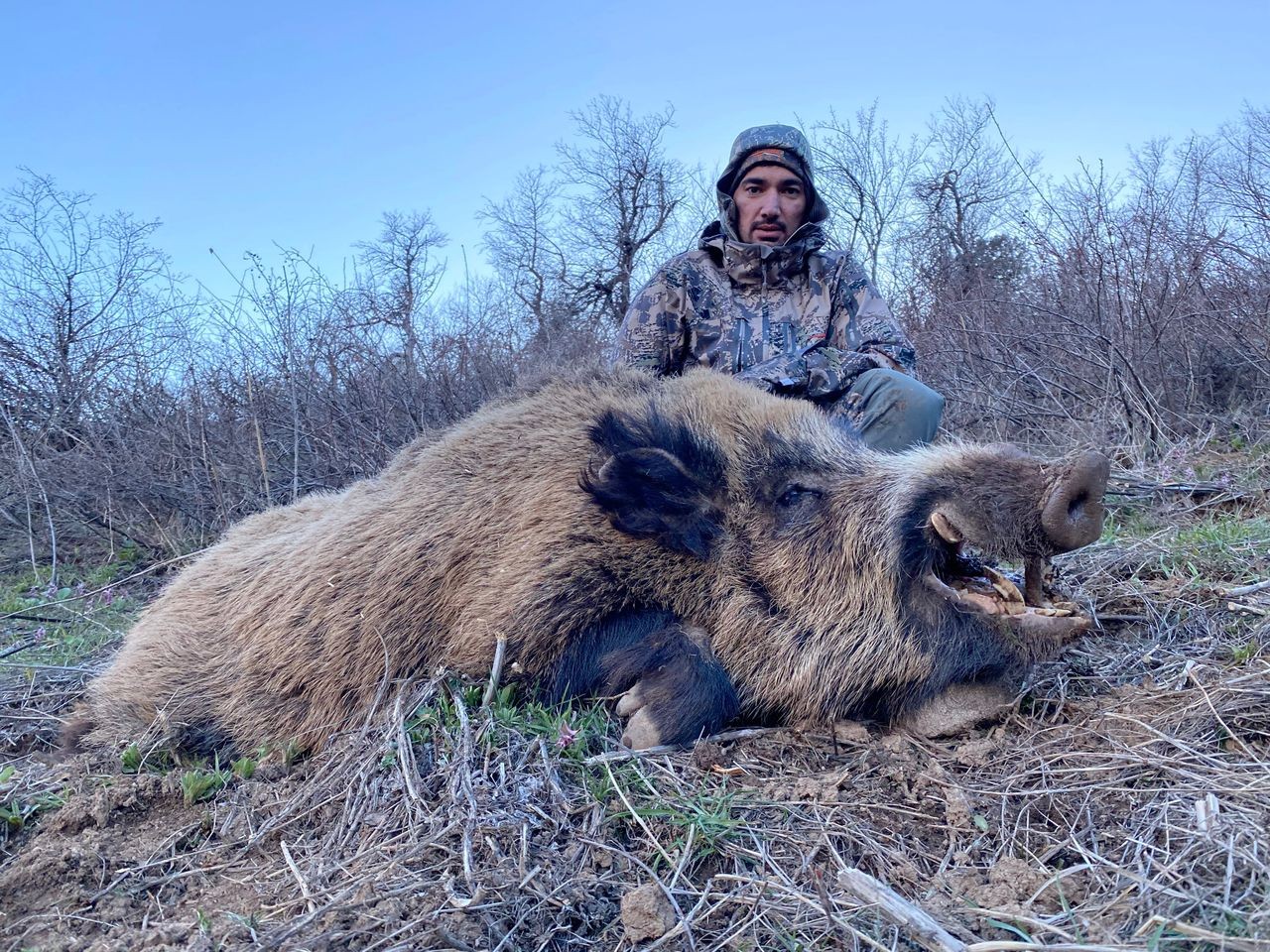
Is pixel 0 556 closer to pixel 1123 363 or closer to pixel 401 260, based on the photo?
pixel 401 260

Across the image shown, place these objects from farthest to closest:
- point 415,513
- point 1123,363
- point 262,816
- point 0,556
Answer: point 0,556 < point 1123,363 < point 415,513 < point 262,816

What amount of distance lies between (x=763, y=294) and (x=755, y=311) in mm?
150

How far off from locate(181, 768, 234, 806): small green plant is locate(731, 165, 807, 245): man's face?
438 cm

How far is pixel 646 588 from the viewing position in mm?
3254

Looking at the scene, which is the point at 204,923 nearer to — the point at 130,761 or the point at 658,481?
the point at 130,761

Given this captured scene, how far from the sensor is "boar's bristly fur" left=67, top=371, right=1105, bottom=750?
2.96 metres

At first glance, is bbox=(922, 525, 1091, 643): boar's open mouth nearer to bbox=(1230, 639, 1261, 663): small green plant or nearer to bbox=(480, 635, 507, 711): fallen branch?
bbox=(1230, 639, 1261, 663): small green plant

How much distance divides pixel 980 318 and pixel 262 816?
8.52 meters

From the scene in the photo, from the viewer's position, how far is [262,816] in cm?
272

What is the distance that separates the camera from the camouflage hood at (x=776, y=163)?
5.71 meters

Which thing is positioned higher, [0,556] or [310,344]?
[310,344]

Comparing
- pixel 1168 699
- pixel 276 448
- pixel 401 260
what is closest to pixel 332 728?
pixel 1168 699

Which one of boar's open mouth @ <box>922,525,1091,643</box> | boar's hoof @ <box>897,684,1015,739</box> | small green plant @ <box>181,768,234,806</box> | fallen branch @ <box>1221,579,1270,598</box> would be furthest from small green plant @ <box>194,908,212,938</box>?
fallen branch @ <box>1221,579,1270,598</box>

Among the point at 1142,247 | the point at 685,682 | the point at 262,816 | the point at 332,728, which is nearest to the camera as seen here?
the point at 262,816
